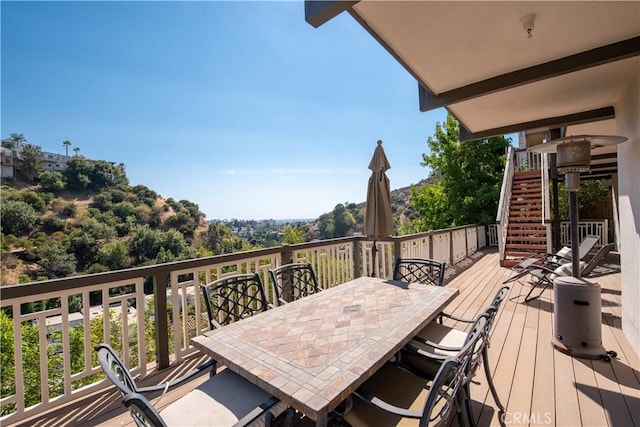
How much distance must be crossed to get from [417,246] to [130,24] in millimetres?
10782

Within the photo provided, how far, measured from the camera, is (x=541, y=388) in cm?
235

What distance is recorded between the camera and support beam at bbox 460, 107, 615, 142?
388cm

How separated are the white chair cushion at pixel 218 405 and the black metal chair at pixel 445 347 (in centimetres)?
103

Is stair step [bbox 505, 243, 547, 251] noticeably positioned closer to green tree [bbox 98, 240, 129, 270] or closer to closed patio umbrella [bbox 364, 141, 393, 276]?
closed patio umbrella [bbox 364, 141, 393, 276]

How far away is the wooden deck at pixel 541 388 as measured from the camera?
204 centimetres

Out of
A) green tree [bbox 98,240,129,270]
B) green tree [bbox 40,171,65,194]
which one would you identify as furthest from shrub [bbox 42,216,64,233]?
green tree [bbox 40,171,65,194]

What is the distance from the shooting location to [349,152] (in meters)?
21.9

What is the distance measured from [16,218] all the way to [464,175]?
44287 millimetres

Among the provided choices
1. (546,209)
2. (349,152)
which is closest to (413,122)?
(349,152)

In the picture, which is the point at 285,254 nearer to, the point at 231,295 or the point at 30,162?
the point at 231,295

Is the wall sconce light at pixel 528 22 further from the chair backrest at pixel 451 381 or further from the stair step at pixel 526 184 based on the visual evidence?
the stair step at pixel 526 184

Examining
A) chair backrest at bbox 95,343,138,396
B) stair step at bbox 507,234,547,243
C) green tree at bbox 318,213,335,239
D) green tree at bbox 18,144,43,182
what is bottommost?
green tree at bbox 318,213,335,239

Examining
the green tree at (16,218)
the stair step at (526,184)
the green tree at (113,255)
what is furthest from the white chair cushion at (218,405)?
the green tree at (16,218)

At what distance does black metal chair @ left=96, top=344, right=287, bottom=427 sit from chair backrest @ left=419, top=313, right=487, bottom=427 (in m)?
0.68
